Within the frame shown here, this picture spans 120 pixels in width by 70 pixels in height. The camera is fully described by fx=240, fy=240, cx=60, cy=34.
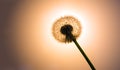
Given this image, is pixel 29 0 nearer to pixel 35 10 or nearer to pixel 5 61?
pixel 35 10

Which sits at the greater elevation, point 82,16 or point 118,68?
point 82,16

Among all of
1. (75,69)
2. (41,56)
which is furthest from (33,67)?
(75,69)

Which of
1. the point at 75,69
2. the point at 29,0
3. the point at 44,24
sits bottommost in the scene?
the point at 75,69

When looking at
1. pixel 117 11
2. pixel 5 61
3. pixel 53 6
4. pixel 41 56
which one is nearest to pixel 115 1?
pixel 117 11

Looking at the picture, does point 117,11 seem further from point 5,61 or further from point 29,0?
point 5,61

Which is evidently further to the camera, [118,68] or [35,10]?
[118,68]

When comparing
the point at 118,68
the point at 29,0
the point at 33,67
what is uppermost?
the point at 29,0
